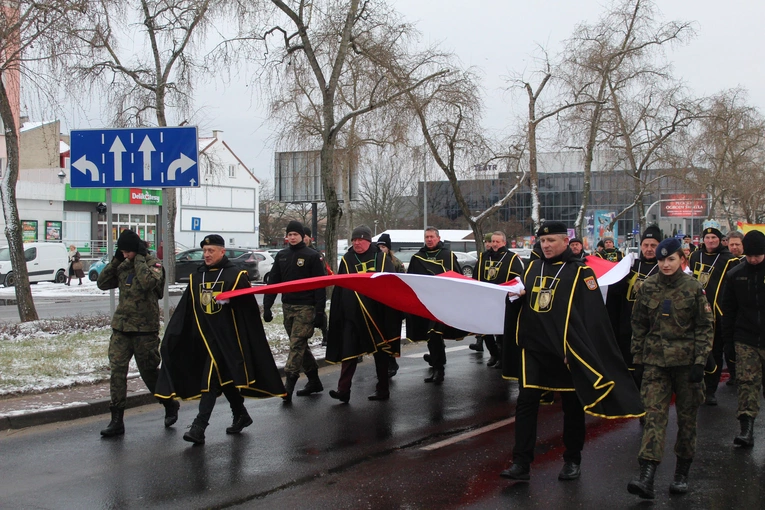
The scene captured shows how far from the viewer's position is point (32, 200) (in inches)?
1925

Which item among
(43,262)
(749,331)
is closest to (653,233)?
(749,331)

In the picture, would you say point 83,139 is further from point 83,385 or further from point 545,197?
point 545,197

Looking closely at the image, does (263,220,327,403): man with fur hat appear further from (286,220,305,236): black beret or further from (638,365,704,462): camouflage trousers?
(638,365,704,462): camouflage trousers

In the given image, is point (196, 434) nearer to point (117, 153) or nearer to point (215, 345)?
point (215, 345)

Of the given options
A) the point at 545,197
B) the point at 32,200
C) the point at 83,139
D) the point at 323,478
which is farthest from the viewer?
the point at 545,197

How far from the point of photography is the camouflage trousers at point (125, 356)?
7.67 meters

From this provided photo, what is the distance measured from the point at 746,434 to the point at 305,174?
20792mm

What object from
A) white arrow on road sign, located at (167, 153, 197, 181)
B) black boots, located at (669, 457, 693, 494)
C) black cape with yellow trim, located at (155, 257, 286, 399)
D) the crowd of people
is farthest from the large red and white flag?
white arrow on road sign, located at (167, 153, 197, 181)

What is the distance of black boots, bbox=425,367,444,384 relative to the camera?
10.7 meters

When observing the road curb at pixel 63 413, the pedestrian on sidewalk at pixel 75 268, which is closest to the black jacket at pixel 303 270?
the road curb at pixel 63 413

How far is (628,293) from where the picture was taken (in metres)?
8.73

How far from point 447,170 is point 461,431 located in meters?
15.4

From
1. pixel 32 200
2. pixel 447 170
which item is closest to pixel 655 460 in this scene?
pixel 447 170

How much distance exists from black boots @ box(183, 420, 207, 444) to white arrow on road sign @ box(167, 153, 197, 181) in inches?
195
